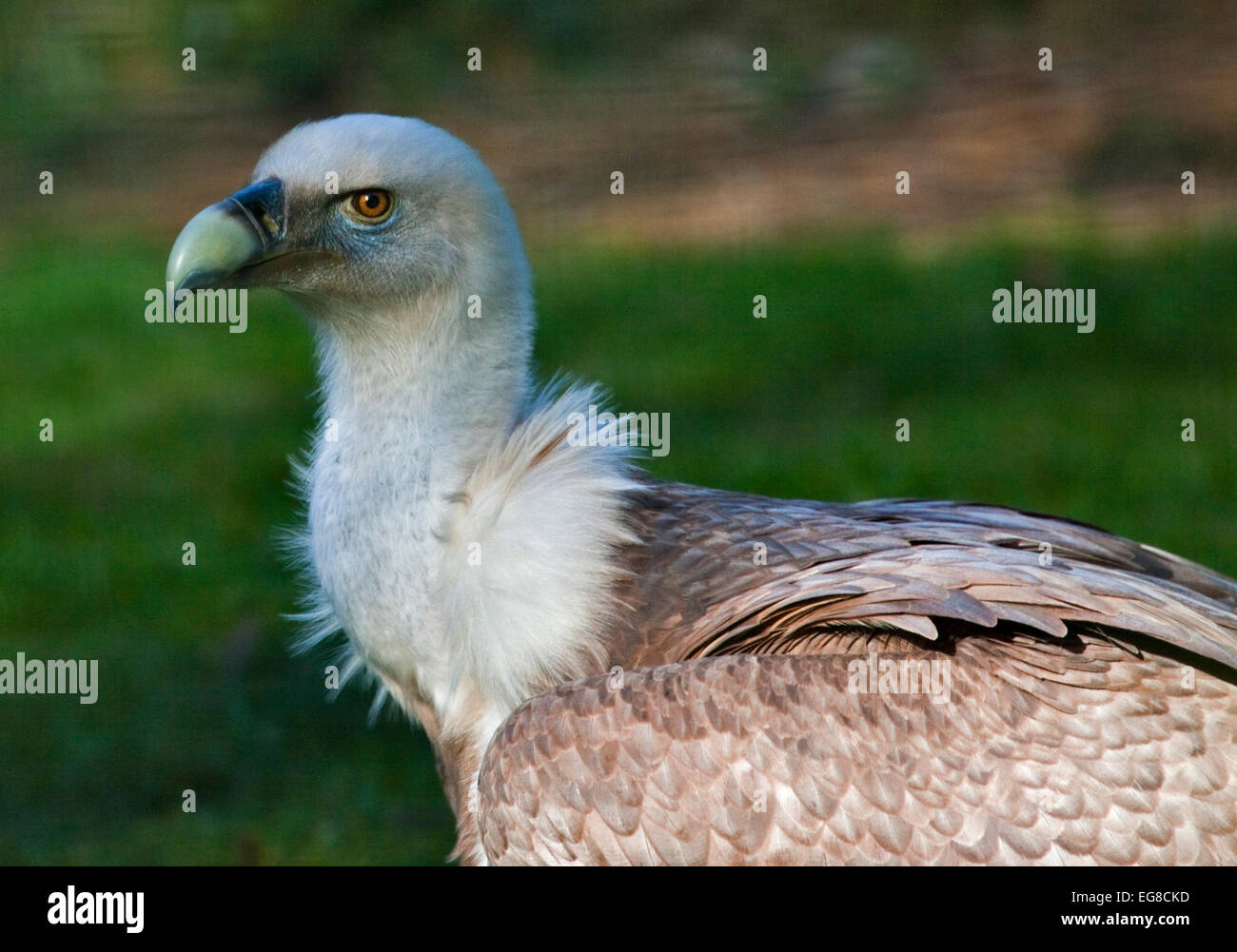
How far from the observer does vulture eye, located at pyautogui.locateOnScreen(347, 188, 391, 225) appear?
4.42 meters

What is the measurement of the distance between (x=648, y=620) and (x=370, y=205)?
3.94 feet

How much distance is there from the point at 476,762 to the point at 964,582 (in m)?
1.22

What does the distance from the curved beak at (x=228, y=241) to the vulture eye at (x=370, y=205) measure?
0.57 ft

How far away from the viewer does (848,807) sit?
3.85 meters

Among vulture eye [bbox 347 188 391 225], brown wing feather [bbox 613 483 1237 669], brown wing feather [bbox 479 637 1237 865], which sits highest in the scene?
vulture eye [bbox 347 188 391 225]

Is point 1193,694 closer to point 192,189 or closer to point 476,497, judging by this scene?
point 476,497

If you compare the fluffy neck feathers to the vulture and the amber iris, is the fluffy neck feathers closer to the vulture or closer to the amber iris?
the vulture

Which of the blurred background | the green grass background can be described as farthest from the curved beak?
the green grass background

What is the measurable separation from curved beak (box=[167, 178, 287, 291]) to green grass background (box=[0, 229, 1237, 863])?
218cm

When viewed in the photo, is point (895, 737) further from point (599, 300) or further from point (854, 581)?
point (599, 300)

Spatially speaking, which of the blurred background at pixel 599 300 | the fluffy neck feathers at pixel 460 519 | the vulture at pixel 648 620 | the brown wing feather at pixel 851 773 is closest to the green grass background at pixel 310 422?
the blurred background at pixel 599 300

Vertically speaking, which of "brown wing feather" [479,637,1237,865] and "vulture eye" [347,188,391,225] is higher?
"vulture eye" [347,188,391,225]

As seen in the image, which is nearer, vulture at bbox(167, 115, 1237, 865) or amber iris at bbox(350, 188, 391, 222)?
vulture at bbox(167, 115, 1237, 865)

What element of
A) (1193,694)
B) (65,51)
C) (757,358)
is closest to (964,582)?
(1193,694)
